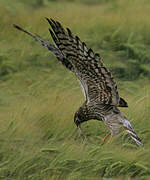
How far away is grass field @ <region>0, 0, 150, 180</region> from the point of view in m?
4.85

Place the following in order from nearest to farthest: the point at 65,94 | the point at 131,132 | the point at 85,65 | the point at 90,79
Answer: the point at 85,65 → the point at 90,79 → the point at 131,132 → the point at 65,94

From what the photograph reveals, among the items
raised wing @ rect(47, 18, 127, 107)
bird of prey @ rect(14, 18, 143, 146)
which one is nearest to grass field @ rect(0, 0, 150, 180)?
bird of prey @ rect(14, 18, 143, 146)

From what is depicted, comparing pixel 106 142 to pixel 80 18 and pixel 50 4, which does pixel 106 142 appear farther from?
pixel 50 4

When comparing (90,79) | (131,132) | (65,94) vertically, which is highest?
(90,79)

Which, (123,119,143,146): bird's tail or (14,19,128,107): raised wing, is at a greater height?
(14,19,128,107): raised wing

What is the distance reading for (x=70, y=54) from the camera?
4461 millimetres

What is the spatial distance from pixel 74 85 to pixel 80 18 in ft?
6.53

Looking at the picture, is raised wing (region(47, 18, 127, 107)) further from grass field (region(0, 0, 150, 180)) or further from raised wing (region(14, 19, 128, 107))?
grass field (region(0, 0, 150, 180))

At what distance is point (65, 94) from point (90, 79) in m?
1.52

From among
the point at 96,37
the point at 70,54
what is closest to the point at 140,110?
the point at 70,54

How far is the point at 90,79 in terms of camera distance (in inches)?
187

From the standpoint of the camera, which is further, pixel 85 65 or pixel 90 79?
pixel 90 79

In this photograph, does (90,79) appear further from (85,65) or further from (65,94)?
(65,94)

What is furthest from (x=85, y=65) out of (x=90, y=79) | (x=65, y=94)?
(x=65, y=94)
